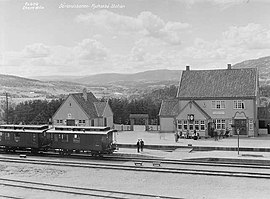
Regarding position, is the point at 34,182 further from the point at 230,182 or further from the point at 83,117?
the point at 83,117

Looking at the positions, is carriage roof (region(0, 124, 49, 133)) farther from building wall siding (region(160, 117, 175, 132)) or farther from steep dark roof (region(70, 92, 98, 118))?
building wall siding (region(160, 117, 175, 132))

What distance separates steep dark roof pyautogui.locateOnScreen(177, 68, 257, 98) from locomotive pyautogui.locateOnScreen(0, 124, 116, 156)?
1833 cm

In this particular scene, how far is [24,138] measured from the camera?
32812 millimetres

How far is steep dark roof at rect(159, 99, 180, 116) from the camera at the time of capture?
159 feet

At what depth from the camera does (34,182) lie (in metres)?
20.8

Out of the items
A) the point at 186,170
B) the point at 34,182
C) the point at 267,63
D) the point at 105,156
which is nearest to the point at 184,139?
the point at 105,156

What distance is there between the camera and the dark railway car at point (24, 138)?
105 feet

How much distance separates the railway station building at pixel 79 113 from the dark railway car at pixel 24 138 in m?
13.7

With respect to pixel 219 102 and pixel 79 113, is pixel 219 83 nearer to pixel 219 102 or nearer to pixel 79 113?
pixel 219 102

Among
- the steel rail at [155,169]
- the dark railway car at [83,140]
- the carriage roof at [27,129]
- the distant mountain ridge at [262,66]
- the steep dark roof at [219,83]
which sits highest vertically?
the distant mountain ridge at [262,66]

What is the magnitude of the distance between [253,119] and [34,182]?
3000 cm

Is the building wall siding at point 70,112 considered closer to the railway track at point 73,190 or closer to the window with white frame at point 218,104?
the window with white frame at point 218,104

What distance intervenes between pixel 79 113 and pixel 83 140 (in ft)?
59.0

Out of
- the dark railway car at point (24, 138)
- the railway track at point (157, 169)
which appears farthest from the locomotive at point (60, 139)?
the railway track at point (157, 169)
